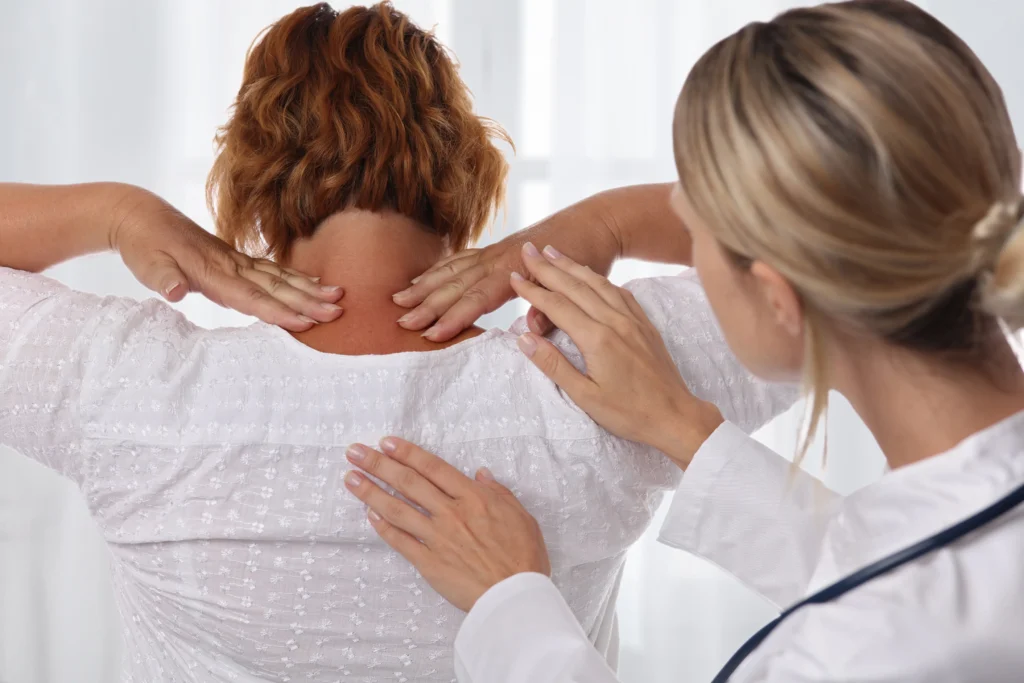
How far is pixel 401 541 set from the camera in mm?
848

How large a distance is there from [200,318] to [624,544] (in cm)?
166

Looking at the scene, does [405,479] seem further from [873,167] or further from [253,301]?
[873,167]

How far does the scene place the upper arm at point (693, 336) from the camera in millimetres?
973

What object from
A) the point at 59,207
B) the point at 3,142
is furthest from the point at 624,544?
the point at 3,142

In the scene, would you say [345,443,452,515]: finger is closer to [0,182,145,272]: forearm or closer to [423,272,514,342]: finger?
[423,272,514,342]: finger

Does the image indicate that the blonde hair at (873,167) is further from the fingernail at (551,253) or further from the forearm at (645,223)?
the forearm at (645,223)

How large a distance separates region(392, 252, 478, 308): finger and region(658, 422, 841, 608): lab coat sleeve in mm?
296

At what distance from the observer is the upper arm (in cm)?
97

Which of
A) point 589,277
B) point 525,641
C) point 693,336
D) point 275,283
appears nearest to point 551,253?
point 589,277

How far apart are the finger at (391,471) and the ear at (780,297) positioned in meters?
0.33

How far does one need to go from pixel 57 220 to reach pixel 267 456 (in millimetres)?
405

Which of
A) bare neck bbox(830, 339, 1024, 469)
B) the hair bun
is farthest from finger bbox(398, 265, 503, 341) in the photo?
the hair bun

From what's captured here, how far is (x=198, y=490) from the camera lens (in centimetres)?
84

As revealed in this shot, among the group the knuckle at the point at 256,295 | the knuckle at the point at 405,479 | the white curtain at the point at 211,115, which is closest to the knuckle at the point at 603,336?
the knuckle at the point at 405,479
